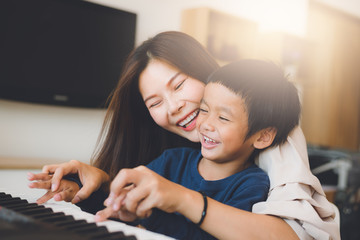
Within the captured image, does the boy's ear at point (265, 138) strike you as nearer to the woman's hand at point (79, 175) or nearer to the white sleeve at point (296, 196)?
the white sleeve at point (296, 196)

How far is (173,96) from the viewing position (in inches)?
52.6

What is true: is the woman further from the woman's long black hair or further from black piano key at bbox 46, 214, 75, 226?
black piano key at bbox 46, 214, 75, 226

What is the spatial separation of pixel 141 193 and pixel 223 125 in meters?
0.46

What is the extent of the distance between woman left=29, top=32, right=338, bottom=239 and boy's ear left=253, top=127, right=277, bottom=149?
0.10 feet

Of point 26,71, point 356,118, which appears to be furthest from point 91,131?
point 356,118

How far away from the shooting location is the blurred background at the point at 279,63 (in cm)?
317

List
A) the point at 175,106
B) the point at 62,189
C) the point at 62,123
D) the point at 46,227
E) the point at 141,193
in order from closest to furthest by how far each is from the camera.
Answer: the point at 46,227 < the point at 141,193 < the point at 62,189 < the point at 175,106 < the point at 62,123

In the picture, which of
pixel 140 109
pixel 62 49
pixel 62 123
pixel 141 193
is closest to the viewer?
pixel 141 193

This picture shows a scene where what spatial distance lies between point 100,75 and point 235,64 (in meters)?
2.34

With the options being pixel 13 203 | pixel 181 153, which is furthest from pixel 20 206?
pixel 181 153

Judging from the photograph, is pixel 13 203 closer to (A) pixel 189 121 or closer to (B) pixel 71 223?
(B) pixel 71 223

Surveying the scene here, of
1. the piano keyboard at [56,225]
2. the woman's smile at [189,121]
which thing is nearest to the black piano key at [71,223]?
the piano keyboard at [56,225]

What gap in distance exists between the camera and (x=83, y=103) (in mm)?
3324

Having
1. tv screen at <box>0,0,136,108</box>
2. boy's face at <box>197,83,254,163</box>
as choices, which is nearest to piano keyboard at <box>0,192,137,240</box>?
boy's face at <box>197,83,254,163</box>
